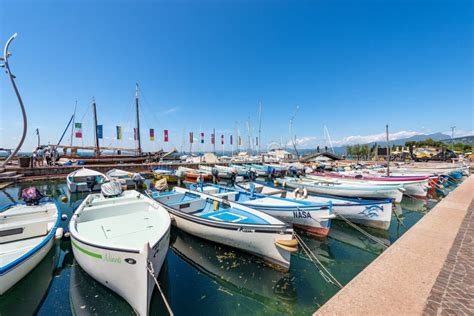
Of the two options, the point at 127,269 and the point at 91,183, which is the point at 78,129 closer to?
the point at 91,183

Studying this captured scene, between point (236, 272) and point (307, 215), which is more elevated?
point (307, 215)

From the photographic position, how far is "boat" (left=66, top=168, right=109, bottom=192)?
1606 cm

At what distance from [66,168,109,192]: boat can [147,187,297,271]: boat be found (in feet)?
36.3

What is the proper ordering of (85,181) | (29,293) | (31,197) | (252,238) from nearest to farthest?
(29,293) < (252,238) < (31,197) < (85,181)

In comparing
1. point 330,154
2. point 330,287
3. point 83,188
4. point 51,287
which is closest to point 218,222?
point 330,287

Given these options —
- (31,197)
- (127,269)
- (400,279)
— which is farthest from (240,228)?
(31,197)

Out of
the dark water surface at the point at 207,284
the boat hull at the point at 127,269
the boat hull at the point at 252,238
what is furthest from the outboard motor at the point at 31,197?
the boat hull at the point at 252,238

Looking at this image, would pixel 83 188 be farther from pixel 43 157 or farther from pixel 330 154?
pixel 330 154

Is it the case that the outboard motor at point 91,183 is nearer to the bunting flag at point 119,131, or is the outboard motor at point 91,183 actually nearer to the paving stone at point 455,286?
the paving stone at point 455,286

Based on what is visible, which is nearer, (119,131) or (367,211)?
(367,211)

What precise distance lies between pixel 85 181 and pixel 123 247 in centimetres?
1714

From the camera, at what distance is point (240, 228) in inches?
255

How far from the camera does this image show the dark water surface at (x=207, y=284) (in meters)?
4.68

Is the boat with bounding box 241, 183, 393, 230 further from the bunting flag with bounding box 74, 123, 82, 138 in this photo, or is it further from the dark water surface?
the bunting flag with bounding box 74, 123, 82, 138
